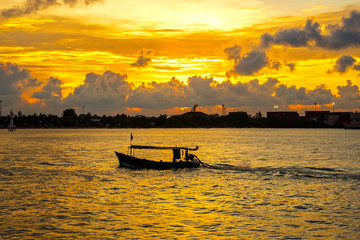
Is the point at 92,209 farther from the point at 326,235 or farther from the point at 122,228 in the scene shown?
the point at 326,235

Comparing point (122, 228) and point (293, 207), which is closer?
point (122, 228)

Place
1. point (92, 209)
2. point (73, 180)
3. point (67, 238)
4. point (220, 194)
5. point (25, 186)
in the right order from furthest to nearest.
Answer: point (73, 180) < point (25, 186) < point (220, 194) < point (92, 209) < point (67, 238)

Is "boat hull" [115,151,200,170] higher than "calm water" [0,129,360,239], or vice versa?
"boat hull" [115,151,200,170]

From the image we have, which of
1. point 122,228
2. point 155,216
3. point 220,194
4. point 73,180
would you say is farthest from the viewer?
point 73,180

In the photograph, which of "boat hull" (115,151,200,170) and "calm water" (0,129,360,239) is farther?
"boat hull" (115,151,200,170)

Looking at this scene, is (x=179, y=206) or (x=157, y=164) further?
(x=157, y=164)

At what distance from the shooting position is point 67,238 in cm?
2595

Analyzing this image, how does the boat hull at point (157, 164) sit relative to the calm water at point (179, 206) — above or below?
above

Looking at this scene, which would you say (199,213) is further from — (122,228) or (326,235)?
(326,235)

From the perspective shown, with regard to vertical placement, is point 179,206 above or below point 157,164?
below

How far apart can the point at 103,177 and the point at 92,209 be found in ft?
67.3

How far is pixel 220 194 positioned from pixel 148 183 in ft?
33.8

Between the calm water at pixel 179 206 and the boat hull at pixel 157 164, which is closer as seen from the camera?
the calm water at pixel 179 206

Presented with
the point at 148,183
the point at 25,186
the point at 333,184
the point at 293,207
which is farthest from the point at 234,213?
the point at 25,186
